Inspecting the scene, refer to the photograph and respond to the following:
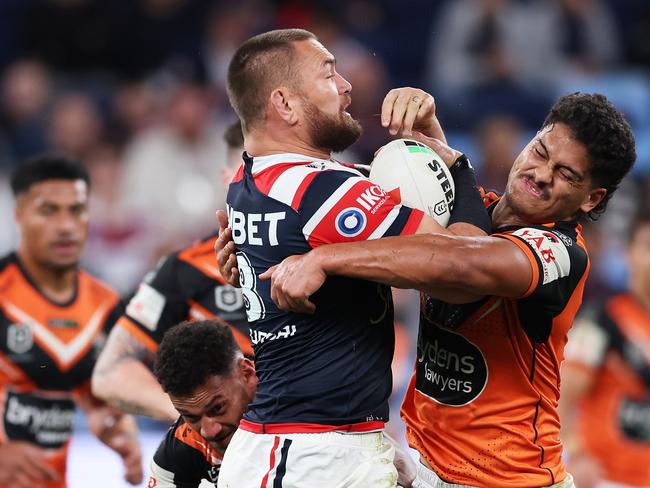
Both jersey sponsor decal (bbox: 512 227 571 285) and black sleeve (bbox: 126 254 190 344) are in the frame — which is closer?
jersey sponsor decal (bbox: 512 227 571 285)

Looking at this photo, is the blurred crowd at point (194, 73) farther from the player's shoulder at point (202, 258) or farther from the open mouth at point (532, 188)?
the open mouth at point (532, 188)

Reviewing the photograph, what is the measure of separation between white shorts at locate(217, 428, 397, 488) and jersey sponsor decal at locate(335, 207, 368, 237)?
0.62 m

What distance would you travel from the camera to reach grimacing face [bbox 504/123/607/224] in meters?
3.80

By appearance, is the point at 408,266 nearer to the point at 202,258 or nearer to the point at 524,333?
the point at 524,333

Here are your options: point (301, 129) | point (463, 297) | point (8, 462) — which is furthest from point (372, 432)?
point (8, 462)

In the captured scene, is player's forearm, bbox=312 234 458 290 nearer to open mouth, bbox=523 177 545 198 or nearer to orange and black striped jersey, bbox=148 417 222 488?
open mouth, bbox=523 177 545 198

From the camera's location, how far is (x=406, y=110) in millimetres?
3822

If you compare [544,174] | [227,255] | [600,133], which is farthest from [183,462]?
[600,133]

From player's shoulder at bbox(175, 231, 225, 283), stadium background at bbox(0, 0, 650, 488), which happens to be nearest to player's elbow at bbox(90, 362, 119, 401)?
player's shoulder at bbox(175, 231, 225, 283)

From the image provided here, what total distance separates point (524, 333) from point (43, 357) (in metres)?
3.44

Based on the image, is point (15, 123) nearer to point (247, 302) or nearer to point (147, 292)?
point (147, 292)

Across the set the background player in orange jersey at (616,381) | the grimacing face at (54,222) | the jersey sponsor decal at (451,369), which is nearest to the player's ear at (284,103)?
the jersey sponsor decal at (451,369)

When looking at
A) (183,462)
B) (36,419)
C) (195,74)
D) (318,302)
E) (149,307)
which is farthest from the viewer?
(195,74)

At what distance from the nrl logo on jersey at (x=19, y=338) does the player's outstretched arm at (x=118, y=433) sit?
437 mm
